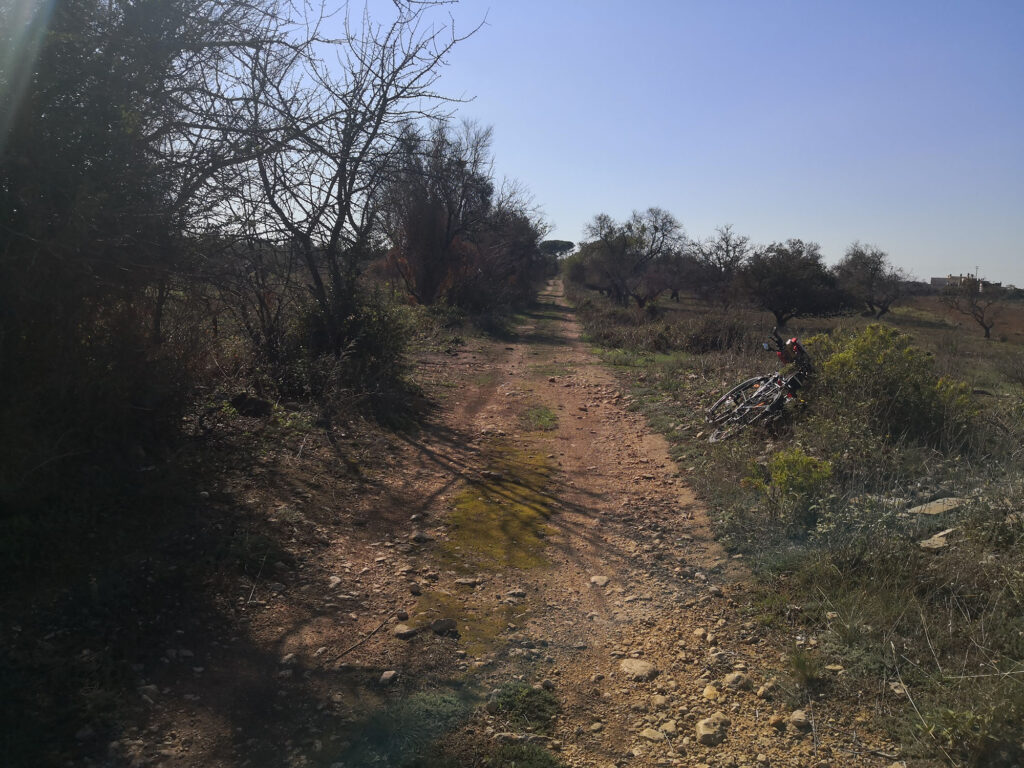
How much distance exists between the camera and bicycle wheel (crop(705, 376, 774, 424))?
8711 mm

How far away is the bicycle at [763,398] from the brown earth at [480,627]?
1.28m

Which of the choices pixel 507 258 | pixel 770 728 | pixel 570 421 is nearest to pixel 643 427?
pixel 570 421

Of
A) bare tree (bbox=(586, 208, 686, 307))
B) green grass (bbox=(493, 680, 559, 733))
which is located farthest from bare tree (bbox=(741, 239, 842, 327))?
green grass (bbox=(493, 680, 559, 733))

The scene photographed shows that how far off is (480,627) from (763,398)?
217 inches

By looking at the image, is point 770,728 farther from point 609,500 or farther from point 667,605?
point 609,500

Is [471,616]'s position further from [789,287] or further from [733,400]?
[789,287]

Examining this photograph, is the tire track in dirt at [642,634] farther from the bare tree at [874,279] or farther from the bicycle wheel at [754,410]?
the bare tree at [874,279]

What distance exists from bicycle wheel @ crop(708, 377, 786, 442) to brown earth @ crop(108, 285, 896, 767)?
103 cm

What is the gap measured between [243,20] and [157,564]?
13.1 ft

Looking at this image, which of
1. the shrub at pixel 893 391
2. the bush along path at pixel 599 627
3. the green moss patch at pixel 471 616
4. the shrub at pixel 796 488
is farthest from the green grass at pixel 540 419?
the green moss patch at pixel 471 616

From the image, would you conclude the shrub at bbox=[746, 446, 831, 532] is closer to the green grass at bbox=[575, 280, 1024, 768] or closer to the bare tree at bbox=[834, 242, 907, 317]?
the green grass at bbox=[575, 280, 1024, 768]

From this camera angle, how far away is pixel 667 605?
439 centimetres

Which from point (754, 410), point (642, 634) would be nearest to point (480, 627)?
point (642, 634)

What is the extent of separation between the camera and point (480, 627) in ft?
13.3
